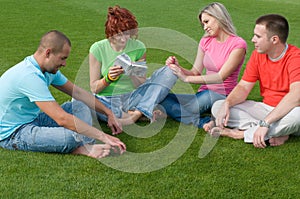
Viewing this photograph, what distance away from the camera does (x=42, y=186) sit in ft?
11.1

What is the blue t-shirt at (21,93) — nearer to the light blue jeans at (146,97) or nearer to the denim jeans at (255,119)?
the light blue jeans at (146,97)

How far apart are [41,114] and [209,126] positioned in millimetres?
1499

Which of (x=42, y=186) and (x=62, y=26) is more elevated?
(x=42, y=186)

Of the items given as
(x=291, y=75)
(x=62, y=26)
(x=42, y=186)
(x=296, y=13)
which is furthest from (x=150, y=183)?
(x=296, y=13)

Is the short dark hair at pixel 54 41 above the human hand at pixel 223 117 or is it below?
above

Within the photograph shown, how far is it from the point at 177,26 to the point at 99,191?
766cm

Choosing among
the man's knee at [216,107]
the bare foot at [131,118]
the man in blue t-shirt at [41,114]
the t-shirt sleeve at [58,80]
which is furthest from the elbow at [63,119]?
the man's knee at [216,107]

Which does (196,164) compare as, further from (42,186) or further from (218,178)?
(42,186)

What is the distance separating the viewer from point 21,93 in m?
3.74

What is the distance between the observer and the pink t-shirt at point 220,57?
4754 millimetres

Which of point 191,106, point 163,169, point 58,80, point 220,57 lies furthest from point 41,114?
point 220,57

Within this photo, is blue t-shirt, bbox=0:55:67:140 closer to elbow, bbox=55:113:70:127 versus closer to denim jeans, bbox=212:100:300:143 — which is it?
elbow, bbox=55:113:70:127

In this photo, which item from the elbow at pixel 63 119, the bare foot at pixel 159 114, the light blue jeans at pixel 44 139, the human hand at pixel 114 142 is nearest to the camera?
the elbow at pixel 63 119

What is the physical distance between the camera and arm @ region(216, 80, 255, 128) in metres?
4.41
